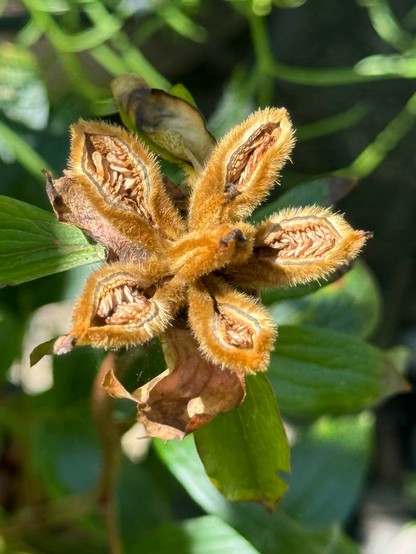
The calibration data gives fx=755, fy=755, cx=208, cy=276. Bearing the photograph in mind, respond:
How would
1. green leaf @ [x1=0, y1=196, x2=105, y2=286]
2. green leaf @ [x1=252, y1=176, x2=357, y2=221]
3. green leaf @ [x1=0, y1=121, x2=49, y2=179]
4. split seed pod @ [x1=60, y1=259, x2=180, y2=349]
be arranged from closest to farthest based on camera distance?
1. split seed pod @ [x1=60, y1=259, x2=180, y2=349]
2. green leaf @ [x1=0, y1=196, x2=105, y2=286]
3. green leaf @ [x1=252, y1=176, x2=357, y2=221]
4. green leaf @ [x1=0, y1=121, x2=49, y2=179]

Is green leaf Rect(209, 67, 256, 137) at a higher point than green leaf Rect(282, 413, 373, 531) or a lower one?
higher

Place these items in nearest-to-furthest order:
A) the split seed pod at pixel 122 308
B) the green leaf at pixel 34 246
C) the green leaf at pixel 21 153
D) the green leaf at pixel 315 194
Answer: the split seed pod at pixel 122 308 < the green leaf at pixel 34 246 < the green leaf at pixel 315 194 < the green leaf at pixel 21 153

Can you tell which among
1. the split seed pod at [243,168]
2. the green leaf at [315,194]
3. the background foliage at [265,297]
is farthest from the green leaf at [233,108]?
the split seed pod at [243,168]

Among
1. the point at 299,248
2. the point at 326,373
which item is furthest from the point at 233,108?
the point at 299,248

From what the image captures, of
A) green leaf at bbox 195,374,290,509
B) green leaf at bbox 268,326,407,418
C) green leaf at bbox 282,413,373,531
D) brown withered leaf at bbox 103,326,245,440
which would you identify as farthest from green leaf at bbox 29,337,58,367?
green leaf at bbox 282,413,373,531

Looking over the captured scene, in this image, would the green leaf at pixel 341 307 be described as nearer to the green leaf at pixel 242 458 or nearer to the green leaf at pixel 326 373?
the green leaf at pixel 326 373

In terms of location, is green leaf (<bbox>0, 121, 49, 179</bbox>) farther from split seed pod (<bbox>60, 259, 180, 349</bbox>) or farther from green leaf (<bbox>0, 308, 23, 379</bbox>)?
split seed pod (<bbox>60, 259, 180, 349</bbox>)

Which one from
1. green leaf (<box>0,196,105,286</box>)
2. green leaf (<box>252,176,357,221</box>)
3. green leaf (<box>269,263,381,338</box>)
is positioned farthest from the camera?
green leaf (<box>269,263,381,338</box>)
